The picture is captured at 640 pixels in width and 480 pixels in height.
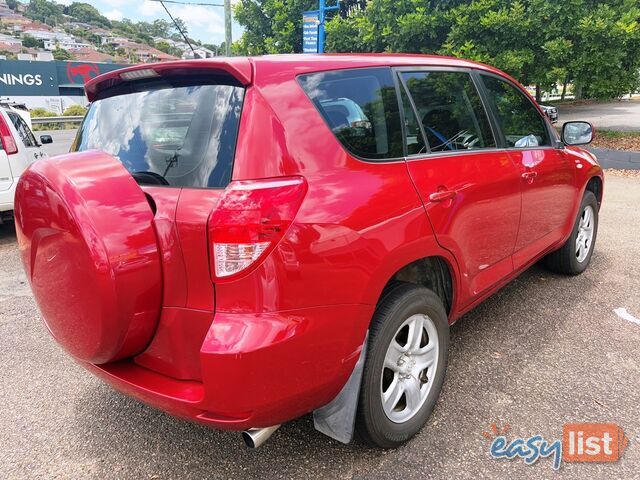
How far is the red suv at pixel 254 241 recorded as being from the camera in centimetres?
175

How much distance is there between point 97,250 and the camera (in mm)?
A: 1759

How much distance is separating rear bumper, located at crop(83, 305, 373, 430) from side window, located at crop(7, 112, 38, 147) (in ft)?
18.9

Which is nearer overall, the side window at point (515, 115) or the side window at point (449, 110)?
the side window at point (449, 110)

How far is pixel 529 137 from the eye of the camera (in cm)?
349

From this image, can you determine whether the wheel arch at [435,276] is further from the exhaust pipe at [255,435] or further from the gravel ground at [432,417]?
the exhaust pipe at [255,435]

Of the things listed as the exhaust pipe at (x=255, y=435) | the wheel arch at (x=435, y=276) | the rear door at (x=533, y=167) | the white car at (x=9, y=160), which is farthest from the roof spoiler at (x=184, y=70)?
the white car at (x=9, y=160)

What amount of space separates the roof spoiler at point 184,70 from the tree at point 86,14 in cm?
15721

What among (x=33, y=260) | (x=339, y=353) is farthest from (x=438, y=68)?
(x=33, y=260)

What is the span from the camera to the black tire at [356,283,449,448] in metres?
2.08

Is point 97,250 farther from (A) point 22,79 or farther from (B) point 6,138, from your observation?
(A) point 22,79

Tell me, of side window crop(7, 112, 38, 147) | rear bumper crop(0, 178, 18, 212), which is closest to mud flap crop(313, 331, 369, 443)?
rear bumper crop(0, 178, 18, 212)

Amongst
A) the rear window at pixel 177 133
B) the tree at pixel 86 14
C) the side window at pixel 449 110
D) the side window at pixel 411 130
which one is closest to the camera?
the rear window at pixel 177 133

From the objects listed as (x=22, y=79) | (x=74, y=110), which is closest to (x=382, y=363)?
(x=74, y=110)

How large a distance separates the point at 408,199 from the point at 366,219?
1.05 feet
